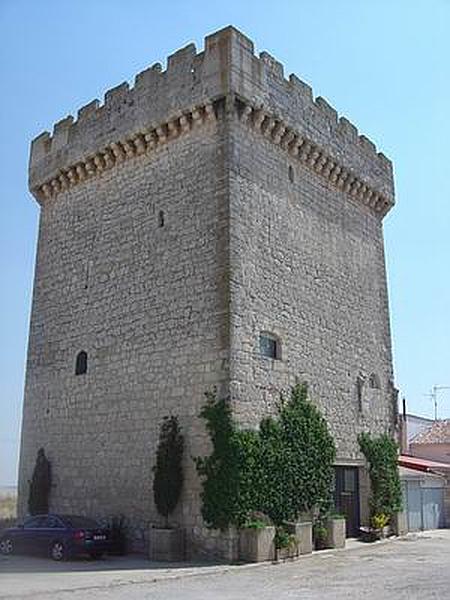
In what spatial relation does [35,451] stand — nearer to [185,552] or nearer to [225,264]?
[185,552]

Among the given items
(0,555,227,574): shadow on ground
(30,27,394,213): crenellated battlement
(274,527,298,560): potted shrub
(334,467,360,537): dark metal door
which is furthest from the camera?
(334,467,360,537): dark metal door

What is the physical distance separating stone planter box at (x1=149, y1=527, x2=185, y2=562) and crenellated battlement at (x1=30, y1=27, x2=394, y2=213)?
30.1ft

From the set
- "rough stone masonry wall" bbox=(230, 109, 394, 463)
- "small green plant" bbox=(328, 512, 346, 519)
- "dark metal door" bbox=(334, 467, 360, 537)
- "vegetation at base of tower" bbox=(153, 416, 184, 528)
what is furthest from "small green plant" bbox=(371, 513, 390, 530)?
"vegetation at base of tower" bbox=(153, 416, 184, 528)

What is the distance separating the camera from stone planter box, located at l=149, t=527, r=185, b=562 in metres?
13.3

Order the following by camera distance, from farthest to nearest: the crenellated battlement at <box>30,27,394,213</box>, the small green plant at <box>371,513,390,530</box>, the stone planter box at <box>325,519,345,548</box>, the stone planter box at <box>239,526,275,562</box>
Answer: the small green plant at <box>371,513,390,530</box>
the crenellated battlement at <box>30,27,394,213</box>
the stone planter box at <box>325,519,345,548</box>
the stone planter box at <box>239,526,275,562</box>

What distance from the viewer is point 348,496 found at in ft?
58.5

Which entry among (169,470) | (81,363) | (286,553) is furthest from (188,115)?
(286,553)

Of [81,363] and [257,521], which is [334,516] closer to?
[257,521]

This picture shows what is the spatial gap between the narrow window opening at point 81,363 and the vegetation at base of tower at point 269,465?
4.70m

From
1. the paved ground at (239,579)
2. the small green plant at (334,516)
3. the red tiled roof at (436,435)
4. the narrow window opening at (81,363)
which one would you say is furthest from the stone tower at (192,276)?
the red tiled roof at (436,435)

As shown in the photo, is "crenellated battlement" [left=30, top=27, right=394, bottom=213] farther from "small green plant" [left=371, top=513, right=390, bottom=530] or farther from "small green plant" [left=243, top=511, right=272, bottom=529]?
"small green plant" [left=371, top=513, right=390, bottom=530]

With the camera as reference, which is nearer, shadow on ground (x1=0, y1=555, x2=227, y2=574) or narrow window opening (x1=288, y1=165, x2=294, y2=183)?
shadow on ground (x1=0, y1=555, x2=227, y2=574)

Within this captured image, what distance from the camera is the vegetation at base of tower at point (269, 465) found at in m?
13.3

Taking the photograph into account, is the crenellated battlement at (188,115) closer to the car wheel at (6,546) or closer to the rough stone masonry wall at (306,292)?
the rough stone masonry wall at (306,292)
